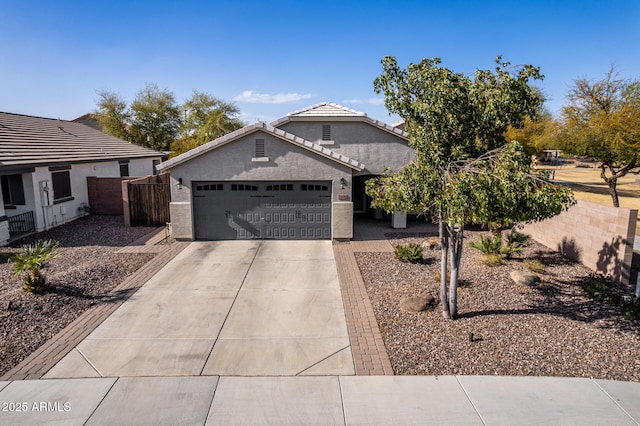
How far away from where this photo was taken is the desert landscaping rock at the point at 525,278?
33.4ft

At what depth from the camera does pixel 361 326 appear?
827 cm

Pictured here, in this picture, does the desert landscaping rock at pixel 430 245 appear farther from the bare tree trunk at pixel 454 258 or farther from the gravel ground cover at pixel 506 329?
the bare tree trunk at pixel 454 258

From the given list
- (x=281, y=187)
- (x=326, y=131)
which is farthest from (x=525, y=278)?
(x=326, y=131)

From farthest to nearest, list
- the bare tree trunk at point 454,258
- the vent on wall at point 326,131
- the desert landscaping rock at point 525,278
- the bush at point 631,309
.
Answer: the vent on wall at point 326,131 → the desert landscaping rock at point 525,278 → the bush at point 631,309 → the bare tree trunk at point 454,258

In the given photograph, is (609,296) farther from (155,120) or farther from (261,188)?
(155,120)

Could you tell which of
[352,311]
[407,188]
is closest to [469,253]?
[352,311]

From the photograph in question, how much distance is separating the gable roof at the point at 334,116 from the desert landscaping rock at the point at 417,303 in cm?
959

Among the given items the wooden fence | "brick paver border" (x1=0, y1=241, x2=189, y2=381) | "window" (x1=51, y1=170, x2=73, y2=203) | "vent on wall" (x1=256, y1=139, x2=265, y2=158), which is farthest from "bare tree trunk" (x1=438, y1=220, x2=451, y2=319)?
"window" (x1=51, y1=170, x2=73, y2=203)

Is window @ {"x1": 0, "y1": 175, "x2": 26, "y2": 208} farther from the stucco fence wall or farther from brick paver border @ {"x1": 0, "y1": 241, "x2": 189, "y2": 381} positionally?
the stucco fence wall

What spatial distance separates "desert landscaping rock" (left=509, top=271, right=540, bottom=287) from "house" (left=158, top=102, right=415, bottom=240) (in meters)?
6.10

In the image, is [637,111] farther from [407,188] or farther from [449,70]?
[407,188]

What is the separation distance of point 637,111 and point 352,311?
68.5 feet

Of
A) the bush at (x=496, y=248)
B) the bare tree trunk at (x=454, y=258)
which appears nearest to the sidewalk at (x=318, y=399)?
the bare tree trunk at (x=454, y=258)

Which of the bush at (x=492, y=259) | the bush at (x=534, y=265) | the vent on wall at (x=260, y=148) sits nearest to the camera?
the bush at (x=534, y=265)
